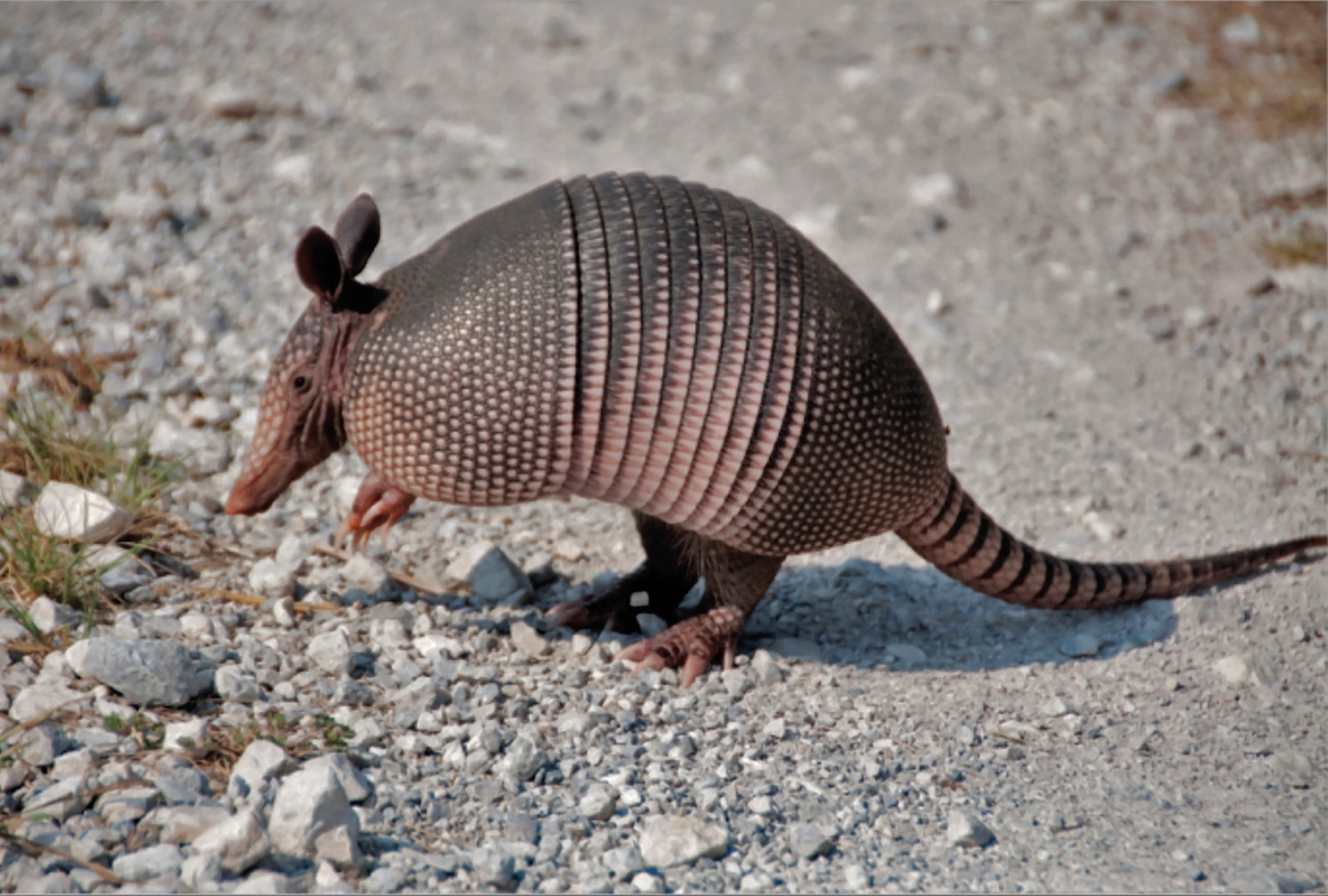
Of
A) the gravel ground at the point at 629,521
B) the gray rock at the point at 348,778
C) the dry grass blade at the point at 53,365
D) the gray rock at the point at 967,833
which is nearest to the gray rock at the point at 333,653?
the gravel ground at the point at 629,521

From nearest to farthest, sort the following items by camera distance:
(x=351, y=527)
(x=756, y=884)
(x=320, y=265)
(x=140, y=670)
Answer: (x=756, y=884), (x=140, y=670), (x=320, y=265), (x=351, y=527)

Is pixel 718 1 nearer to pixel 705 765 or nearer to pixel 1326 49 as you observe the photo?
pixel 1326 49

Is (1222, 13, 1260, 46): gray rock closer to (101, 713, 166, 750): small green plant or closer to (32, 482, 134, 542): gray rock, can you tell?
(32, 482, 134, 542): gray rock

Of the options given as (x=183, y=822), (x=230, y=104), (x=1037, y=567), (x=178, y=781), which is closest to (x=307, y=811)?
(x=183, y=822)

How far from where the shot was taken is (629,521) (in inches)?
249

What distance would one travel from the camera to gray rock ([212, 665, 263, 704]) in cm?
423

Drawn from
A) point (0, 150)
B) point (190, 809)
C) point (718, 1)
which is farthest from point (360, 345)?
point (718, 1)

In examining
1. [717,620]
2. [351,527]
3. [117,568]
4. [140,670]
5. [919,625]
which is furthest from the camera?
[919,625]

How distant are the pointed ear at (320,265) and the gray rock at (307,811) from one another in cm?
196

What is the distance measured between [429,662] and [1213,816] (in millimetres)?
2854

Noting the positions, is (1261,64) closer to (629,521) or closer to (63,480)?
(629,521)

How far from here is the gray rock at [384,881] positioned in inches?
134

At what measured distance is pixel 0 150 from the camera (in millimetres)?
8469

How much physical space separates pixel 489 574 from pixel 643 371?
56.7 inches
